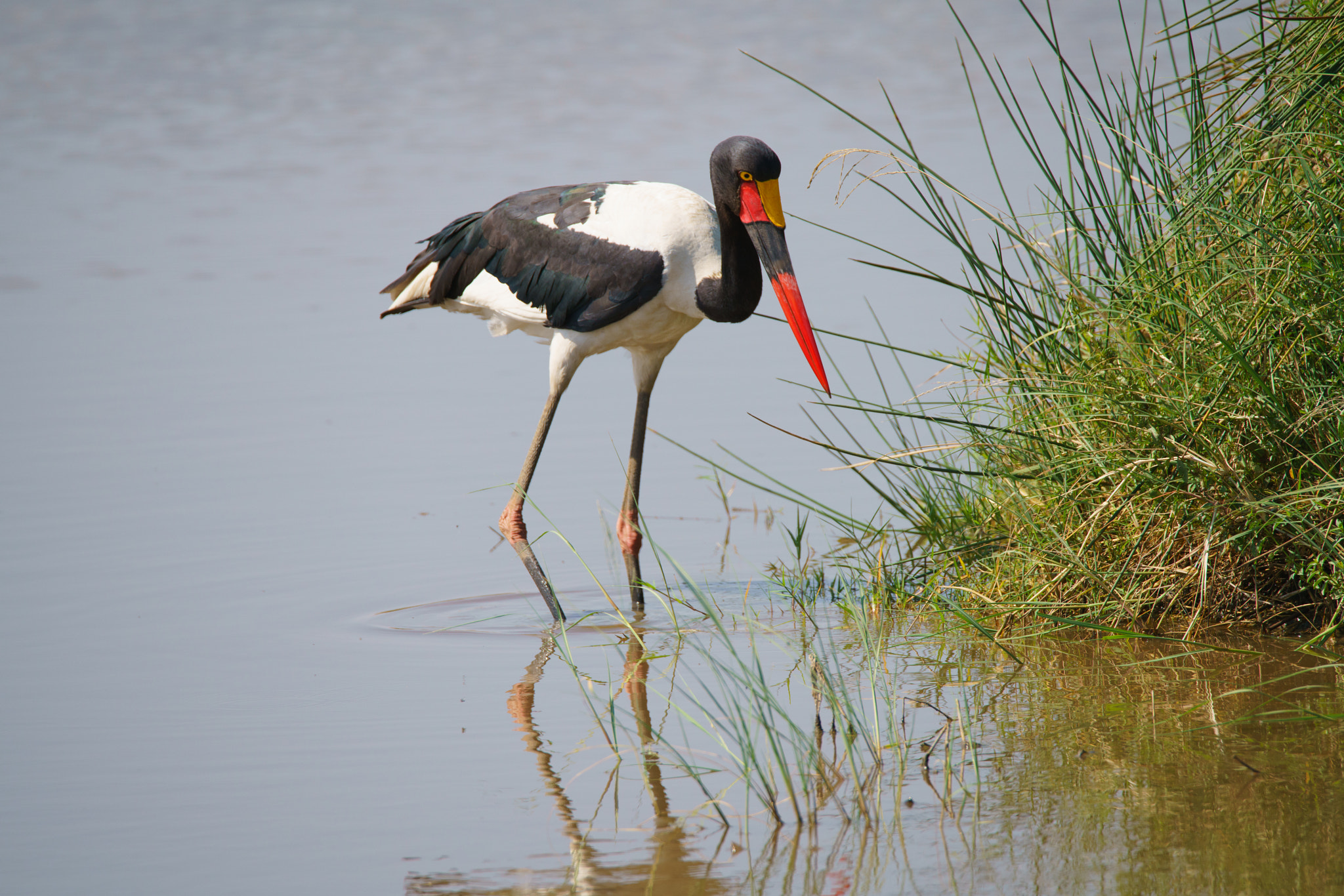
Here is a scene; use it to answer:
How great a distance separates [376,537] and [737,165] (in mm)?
1853

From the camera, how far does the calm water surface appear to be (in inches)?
105

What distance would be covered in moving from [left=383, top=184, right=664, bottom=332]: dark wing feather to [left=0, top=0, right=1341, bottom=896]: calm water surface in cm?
78

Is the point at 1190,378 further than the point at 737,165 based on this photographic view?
No

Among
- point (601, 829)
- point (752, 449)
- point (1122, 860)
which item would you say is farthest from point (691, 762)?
point (752, 449)

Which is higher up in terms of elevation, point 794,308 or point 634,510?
point 794,308

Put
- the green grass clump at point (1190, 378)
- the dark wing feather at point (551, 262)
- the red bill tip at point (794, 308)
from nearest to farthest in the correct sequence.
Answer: the green grass clump at point (1190, 378) → the red bill tip at point (794, 308) → the dark wing feather at point (551, 262)

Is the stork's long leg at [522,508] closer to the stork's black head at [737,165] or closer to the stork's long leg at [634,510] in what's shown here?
the stork's long leg at [634,510]

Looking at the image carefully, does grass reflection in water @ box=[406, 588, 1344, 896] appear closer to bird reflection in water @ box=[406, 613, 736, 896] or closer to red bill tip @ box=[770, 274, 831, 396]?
bird reflection in water @ box=[406, 613, 736, 896]

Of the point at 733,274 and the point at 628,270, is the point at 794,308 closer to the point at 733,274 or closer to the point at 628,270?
the point at 733,274

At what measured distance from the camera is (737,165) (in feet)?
14.2

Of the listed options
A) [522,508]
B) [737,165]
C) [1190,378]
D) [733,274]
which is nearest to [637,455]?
[522,508]

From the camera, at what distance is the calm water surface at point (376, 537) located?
2.66 meters

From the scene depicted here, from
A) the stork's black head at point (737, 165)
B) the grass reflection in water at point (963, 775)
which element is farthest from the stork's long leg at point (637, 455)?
the grass reflection in water at point (963, 775)

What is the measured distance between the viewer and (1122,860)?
2361 millimetres
